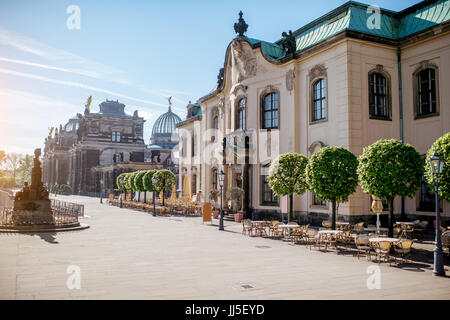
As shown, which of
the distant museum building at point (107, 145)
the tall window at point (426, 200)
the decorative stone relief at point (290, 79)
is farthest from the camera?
the distant museum building at point (107, 145)

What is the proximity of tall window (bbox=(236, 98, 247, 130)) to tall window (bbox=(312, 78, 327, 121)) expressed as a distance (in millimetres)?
7147

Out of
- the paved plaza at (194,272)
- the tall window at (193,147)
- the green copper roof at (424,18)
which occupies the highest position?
the green copper roof at (424,18)

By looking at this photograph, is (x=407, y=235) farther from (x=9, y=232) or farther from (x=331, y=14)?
(x=9, y=232)

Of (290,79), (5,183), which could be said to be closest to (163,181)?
(290,79)

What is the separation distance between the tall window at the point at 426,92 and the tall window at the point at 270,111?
9.25 meters

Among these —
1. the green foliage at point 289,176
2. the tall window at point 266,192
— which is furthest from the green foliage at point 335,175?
the tall window at point 266,192

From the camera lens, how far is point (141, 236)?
18.2 metres

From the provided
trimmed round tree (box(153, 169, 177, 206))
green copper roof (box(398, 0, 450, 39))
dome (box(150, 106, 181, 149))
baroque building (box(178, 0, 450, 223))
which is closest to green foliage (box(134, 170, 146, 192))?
trimmed round tree (box(153, 169, 177, 206))

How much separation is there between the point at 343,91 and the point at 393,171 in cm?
849

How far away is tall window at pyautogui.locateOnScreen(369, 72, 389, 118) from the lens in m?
21.5

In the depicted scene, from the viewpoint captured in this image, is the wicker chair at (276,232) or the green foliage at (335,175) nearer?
the green foliage at (335,175)

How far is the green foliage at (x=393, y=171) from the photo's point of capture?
536 inches

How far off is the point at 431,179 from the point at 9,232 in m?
18.4

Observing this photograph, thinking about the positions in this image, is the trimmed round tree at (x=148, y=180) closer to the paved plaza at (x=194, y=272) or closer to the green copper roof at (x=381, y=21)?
the green copper roof at (x=381, y=21)
